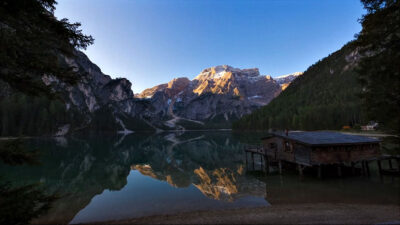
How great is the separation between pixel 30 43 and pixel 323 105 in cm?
14119

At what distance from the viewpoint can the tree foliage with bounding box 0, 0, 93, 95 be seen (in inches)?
287

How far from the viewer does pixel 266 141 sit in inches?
1335

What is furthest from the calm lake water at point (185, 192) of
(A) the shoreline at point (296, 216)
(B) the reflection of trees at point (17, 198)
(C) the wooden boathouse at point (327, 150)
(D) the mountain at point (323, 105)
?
(D) the mountain at point (323, 105)

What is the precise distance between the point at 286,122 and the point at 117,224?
134968mm

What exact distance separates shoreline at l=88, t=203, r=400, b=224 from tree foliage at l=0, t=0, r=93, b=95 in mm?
11530

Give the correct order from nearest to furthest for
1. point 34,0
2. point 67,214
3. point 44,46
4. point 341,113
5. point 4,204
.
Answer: point 4,204 → point 34,0 → point 44,46 → point 67,214 → point 341,113

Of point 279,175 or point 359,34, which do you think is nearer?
point 359,34

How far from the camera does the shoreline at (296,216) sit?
510 inches

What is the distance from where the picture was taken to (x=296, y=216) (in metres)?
13.9

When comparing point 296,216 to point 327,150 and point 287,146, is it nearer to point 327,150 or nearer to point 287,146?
point 327,150

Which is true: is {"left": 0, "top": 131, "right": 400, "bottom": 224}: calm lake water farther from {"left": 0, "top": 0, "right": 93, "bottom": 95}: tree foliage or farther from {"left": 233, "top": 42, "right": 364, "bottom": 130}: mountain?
{"left": 233, "top": 42, "right": 364, "bottom": 130}: mountain

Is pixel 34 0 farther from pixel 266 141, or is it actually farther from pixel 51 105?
pixel 51 105

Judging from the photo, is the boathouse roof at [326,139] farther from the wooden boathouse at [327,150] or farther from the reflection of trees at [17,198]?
the reflection of trees at [17,198]

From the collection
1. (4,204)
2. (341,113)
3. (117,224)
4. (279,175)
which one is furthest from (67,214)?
(341,113)
